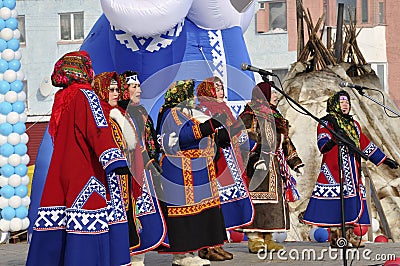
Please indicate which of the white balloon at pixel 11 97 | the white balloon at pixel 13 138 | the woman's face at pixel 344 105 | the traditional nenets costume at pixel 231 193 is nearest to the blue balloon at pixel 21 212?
the white balloon at pixel 13 138

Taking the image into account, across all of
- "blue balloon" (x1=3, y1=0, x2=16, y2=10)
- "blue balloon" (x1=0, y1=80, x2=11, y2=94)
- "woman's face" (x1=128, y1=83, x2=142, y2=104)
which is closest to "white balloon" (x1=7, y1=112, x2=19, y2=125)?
"blue balloon" (x1=0, y1=80, x2=11, y2=94)

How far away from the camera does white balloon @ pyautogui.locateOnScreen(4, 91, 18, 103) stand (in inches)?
432

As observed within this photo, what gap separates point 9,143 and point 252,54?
45.9 ft

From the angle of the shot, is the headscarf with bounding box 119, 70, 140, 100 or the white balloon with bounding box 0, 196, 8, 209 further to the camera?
the white balloon with bounding box 0, 196, 8, 209

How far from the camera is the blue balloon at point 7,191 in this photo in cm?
1098

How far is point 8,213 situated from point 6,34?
6.64 ft

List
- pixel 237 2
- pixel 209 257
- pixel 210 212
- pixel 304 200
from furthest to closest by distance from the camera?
pixel 304 200 → pixel 237 2 → pixel 209 257 → pixel 210 212

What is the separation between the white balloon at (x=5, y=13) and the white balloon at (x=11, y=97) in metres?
0.85

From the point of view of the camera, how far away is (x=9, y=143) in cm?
1105

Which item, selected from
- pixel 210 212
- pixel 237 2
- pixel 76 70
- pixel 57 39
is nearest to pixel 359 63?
pixel 237 2

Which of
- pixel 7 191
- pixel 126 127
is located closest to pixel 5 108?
pixel 7 191

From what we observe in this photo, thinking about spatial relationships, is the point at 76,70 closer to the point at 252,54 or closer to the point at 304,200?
the point at 304,200

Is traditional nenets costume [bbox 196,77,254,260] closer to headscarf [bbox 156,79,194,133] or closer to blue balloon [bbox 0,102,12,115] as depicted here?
headscarf [bbox 156,79,194,133]

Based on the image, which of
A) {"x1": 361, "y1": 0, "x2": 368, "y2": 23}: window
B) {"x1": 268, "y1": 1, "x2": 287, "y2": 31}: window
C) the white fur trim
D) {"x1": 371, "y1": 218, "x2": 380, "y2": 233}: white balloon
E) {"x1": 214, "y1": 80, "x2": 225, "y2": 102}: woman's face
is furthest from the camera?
{"x1": 268, "y1": 1, "x2": 287, "y2": 31}: window
